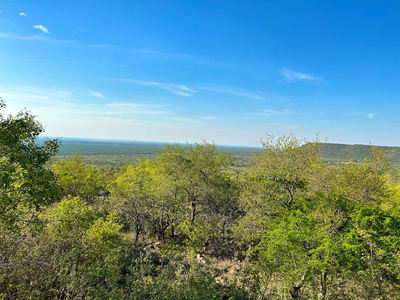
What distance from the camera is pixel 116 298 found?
6.81 m

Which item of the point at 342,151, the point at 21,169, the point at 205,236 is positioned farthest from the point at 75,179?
the point at 342,151

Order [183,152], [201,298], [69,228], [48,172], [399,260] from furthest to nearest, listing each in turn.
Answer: [183,152], [69,228], [48,172], [399,260], [201,298]

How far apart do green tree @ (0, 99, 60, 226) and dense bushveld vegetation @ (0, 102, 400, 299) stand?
5 cm

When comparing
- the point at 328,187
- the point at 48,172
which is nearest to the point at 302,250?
the point at 328,187

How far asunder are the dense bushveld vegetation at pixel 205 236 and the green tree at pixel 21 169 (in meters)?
0.05

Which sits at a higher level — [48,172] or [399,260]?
[48,172]

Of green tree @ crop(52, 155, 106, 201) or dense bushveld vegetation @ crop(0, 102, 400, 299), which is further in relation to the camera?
green tree @ crop(52, 155, 106, 201)

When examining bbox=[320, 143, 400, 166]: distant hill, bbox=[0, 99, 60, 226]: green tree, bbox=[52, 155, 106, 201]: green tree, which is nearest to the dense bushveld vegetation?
bbox=[0, 99, 60, 226]: green tree

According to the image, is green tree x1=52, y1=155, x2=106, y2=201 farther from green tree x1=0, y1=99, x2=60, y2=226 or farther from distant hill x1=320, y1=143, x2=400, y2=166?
distant hill x1=320, y1=143, x2=400, y2=166

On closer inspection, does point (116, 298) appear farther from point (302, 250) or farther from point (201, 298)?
point (302, 250)

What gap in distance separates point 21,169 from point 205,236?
11249 mm

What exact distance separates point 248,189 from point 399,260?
1156cm

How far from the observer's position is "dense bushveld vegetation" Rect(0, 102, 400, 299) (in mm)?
8180

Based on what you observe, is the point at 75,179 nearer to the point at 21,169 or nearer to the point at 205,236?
the point at 21,169
